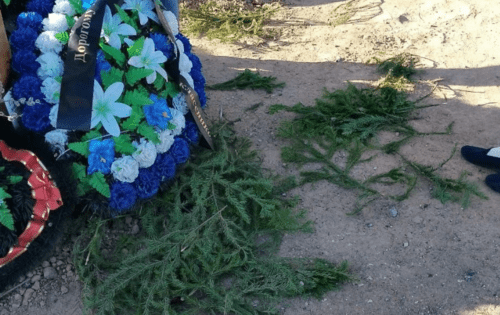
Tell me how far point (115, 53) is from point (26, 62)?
46 cm

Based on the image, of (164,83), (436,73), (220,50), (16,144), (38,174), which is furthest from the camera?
(220,50)

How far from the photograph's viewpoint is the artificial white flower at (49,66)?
273 cm

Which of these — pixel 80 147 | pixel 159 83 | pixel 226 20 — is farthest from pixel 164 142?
pixel 226 20

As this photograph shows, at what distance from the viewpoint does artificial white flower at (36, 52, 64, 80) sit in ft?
8.96

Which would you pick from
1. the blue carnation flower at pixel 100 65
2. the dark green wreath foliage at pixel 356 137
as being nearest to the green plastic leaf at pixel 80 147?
the blue carnation flower at pixel 100 65

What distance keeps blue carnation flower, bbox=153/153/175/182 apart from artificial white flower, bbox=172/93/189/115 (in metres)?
0.31

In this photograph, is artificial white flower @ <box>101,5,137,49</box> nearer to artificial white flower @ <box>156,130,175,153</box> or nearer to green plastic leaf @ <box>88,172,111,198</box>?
artificial white flower @ <box>156,130,175,153</box>

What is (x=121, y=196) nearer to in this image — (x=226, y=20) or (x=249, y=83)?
(x=249, y=83)

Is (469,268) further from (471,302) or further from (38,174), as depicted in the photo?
(38,174)

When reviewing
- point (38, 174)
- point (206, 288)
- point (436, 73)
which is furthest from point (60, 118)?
point (436, 73)

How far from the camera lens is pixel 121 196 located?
281cm

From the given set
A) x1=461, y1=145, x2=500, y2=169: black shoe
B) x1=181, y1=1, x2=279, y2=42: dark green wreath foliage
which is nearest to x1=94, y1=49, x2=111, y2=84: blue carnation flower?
x1=181, y1=1, x2=279, y2=42: dark green wreath foliage

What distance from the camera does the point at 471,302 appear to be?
8.93 ft

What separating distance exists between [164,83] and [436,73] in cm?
253
